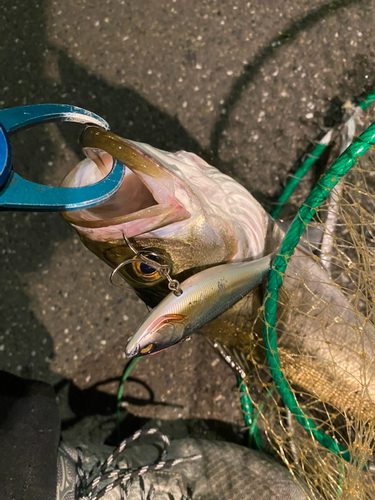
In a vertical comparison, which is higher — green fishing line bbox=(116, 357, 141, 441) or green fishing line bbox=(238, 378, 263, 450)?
green fishing line bbox=(238, 378, 263, 450)

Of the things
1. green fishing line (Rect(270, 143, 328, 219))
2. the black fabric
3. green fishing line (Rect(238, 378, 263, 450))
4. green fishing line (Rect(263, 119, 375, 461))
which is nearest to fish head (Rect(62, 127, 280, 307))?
green fishing line (Rect(263, 119, 375, 461))

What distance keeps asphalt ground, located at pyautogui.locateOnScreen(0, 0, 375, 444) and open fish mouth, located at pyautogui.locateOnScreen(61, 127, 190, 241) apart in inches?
43.5

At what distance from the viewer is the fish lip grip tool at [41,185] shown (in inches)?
34.2

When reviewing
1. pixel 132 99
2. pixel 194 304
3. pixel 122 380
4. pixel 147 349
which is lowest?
pixel 122 380

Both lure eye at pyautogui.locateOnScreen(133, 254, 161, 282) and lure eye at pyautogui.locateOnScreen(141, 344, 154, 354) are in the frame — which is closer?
lure eye at pyautogui.locateOnScreen(141, 344, 154, 354)

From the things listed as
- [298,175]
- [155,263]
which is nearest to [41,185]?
[155,263]

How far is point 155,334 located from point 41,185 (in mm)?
438

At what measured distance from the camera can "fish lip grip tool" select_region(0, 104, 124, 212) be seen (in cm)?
87

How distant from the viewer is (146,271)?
109 cm

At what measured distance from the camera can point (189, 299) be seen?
1.00 metres

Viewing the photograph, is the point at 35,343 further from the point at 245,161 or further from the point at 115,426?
the point at 245,161

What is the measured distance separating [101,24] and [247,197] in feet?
4.51

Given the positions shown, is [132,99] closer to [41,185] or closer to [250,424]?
[41,185]

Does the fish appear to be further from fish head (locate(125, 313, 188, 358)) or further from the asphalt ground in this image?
the asphalt ground
